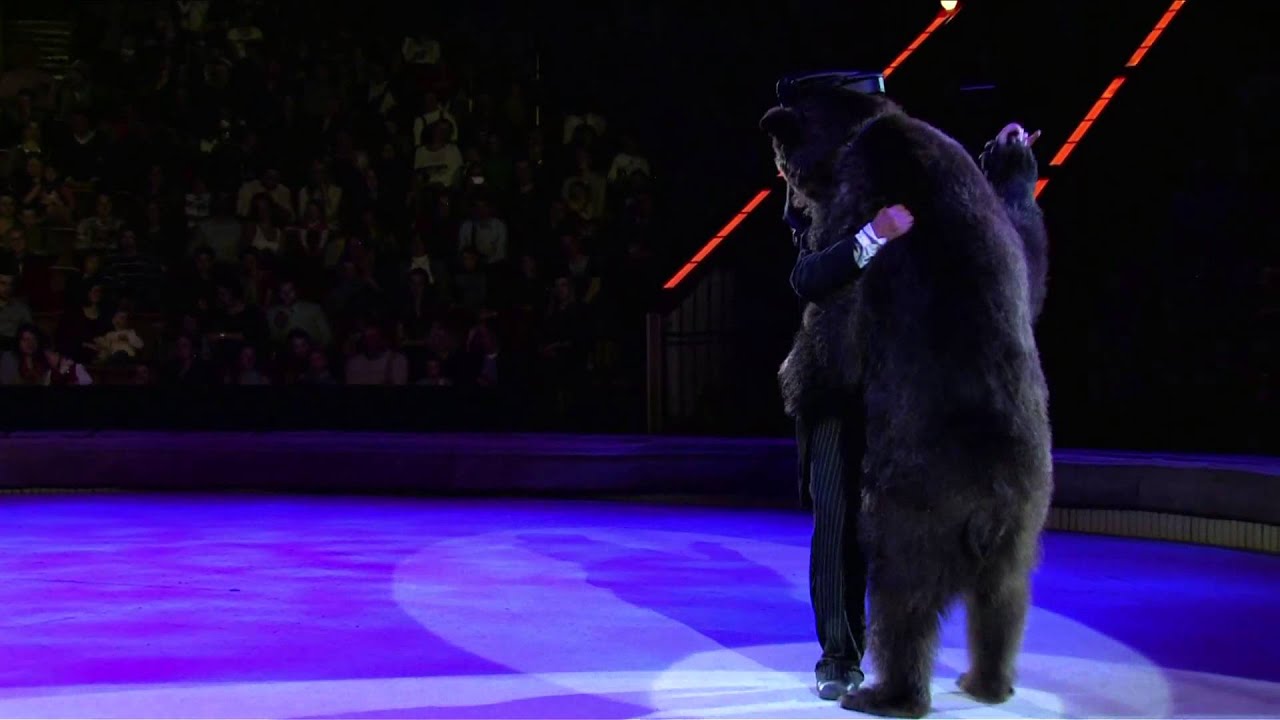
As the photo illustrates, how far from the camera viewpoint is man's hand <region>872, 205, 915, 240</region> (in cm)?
367

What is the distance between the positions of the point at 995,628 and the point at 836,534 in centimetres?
44

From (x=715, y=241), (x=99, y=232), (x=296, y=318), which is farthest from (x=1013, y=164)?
(x=99, y=232)

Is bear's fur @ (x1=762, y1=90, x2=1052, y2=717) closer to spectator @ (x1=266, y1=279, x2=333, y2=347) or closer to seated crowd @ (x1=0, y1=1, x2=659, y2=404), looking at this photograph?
seated crowd @ (x1=0, y1=1, x2=659, y2=404)

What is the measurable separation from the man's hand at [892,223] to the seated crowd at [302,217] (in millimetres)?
6146

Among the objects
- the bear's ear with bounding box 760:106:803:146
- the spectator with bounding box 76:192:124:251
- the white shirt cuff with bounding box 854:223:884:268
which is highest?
the spectator with bounding box 76:192:124:251

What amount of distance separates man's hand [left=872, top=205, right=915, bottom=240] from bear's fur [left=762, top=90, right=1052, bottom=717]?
2.5 inches

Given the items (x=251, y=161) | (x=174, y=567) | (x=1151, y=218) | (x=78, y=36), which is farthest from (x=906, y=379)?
(x=78, y=36)

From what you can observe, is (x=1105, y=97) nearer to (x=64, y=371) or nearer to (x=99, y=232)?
(x=64, y=371)

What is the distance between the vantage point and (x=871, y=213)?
12.4 ft

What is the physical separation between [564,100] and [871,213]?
10.1 metres

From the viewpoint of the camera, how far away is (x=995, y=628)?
392 centimetres

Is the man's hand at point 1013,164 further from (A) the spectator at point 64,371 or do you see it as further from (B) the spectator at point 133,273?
(B) the spectator at point 133,273

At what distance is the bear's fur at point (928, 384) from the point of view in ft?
12.0

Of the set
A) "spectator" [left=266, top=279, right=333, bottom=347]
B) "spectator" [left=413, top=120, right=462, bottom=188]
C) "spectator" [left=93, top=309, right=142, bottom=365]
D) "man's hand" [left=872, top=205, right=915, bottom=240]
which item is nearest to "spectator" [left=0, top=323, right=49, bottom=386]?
"spectator" [left=93, top=309, right=142, bottom=365]
